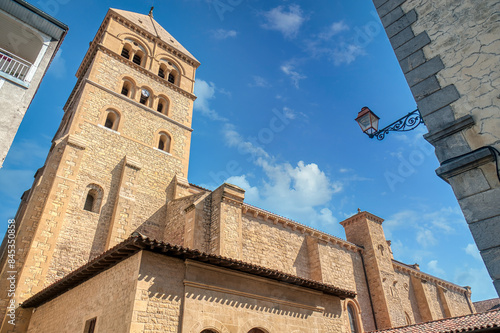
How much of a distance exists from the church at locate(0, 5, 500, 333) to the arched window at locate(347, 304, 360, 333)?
73 mm

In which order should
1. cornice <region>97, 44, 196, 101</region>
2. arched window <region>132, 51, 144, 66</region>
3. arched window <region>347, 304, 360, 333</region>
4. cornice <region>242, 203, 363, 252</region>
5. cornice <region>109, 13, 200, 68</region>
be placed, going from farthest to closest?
arched window <region>132, 51, 144, 66</region>, cornice <region>109, 13, 200, 68</region>, cornice <region>97, 44, 196, 101</region>, arched window <region>347, 304, 360, 333</region>, cornice <region>242, 203, 363, 252</region>

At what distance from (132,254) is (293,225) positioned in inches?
450

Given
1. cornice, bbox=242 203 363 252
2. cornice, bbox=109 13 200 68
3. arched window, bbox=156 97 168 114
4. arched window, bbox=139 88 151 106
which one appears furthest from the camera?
cornice, bbox=109 13 200 68

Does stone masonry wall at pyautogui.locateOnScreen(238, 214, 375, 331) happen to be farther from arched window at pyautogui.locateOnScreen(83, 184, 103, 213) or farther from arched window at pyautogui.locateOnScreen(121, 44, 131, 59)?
arched window at pyautogui.locateOnScreen(121, 44, 131, 59)

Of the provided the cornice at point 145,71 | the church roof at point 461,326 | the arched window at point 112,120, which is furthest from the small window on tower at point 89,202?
the church roof at point 461,326

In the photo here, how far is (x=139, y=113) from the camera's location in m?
18.5

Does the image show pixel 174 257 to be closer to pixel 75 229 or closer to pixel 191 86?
pixel 75 229

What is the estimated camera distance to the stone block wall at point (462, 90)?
3.67 meters

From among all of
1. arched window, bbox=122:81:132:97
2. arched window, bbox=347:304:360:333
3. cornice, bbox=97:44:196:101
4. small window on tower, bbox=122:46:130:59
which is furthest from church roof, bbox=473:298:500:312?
small window on tower, bbox=122:46:130:59

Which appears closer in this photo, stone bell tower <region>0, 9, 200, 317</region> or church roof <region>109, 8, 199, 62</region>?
stone bell tower <region>0, 9, 200, 317</region>

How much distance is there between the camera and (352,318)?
1811cm

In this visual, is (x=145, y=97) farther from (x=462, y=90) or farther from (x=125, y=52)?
(x=462, y=90)

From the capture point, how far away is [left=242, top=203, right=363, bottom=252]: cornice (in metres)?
16.1

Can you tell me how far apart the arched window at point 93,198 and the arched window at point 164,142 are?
16.8 feet
